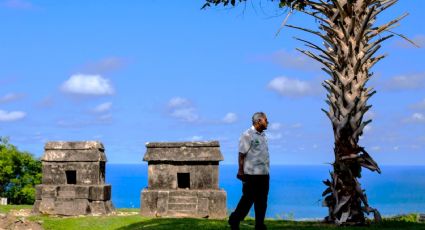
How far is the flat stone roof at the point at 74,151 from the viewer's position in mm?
23750

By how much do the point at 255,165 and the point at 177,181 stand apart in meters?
10.7

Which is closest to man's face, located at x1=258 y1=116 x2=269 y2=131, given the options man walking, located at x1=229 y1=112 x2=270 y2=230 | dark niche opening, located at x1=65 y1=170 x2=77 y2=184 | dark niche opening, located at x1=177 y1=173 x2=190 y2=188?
man walking, located at x1=229 y1=112 x2=270 y2=230

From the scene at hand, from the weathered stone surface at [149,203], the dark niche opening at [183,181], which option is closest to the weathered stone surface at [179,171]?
the weathered stone surface at [149,203]

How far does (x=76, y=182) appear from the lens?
24.1 metres

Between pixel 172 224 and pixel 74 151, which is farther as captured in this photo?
pixel 74 151

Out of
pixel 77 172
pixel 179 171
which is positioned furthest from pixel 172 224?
pixel 77 172

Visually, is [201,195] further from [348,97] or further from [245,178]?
[245,178]

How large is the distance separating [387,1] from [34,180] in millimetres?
23105

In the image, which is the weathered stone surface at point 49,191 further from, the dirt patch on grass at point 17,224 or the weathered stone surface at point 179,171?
the weathered stone surface at point 179,171

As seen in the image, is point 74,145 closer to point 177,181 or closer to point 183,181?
point 183,181

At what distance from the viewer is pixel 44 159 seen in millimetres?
24172

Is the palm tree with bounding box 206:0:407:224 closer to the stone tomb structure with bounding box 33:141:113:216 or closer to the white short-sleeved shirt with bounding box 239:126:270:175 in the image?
the white short-sleeved shirt with bounding box 239:126:270:175

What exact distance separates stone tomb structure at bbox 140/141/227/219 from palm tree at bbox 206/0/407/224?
5.79 metres

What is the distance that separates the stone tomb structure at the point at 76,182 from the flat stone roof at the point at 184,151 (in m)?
2.62
